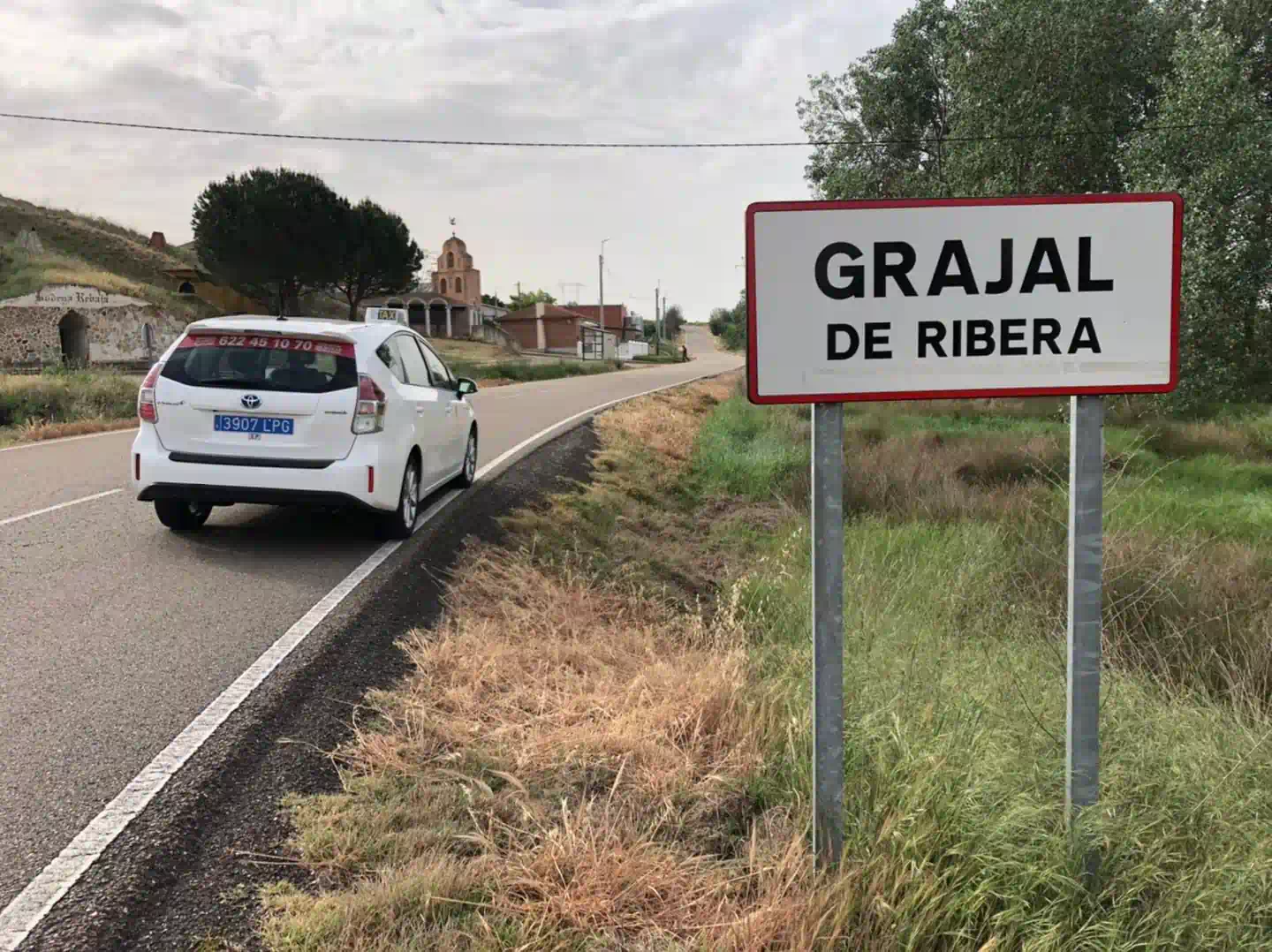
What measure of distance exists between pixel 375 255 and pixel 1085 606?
214ft

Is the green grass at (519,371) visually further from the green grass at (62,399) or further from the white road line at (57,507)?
the white road line at (57,507)

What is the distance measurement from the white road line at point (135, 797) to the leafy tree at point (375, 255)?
60411mm

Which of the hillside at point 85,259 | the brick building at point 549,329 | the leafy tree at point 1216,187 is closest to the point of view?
the leafy tree at point 1216,187

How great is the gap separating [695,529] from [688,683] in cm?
587

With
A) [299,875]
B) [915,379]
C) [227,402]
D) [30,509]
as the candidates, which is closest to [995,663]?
[915,379]

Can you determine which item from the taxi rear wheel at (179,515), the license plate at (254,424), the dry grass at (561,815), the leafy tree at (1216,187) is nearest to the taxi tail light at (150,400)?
the license plate at (254,424)

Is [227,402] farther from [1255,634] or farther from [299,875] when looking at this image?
[1255,634]

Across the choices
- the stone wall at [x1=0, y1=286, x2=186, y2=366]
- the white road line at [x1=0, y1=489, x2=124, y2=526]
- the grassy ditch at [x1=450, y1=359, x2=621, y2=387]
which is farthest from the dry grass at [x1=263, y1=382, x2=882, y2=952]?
the stone wall at [x1=0, y1=286, x2=186, y2=366]

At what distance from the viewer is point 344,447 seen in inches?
269

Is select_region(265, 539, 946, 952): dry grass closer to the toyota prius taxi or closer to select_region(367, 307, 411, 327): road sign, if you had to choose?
the toyota prius taxi

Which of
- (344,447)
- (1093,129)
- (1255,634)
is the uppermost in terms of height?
(1093,129)

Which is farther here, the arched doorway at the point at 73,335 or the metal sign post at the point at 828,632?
the arched doorway at the point at 73,335

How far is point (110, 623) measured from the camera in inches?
208

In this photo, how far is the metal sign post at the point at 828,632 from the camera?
268 centimetres
